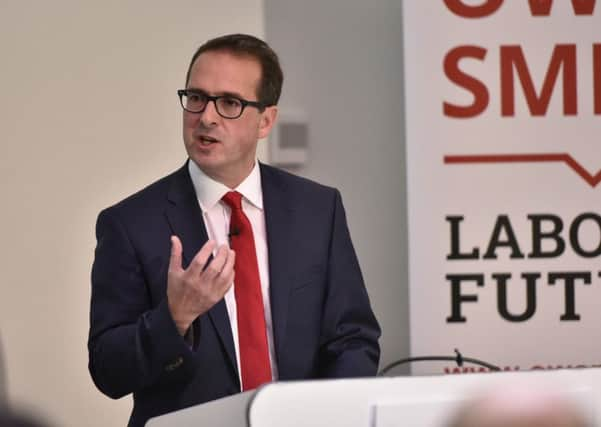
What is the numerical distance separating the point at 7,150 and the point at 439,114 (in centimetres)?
154

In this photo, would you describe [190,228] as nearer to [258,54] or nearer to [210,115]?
[210,115]

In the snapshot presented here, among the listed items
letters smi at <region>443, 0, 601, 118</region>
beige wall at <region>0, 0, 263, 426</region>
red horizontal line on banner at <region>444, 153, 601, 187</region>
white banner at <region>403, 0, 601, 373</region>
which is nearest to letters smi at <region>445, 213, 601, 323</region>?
white banner at <region>403, 0, 601, 373</region>

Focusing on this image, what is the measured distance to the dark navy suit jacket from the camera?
2158 mm

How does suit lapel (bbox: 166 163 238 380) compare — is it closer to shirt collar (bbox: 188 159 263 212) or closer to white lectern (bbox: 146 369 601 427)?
shirt collar (bbox: 188 159 263 212)

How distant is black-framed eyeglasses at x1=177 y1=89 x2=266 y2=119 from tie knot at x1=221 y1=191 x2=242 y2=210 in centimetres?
18

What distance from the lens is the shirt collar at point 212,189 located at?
7.93ft

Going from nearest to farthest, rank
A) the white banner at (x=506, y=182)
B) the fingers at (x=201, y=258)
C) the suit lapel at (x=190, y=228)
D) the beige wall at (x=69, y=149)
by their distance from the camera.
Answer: the fingers at (x=201, y=258), the suit lapel at (x=190, y=228), the beige wall at (x=69, y=149), the white banner at (x=506, y=182)

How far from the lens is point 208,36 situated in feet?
12.5

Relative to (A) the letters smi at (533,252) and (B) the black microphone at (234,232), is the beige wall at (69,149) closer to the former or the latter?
(A) the letters smi at (533,252)

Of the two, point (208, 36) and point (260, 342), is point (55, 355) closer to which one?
point (208, 36)

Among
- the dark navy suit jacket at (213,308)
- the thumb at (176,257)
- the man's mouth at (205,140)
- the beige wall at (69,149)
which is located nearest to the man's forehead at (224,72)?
the man's mouth at (205,140)

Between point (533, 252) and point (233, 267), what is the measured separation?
2.02 m

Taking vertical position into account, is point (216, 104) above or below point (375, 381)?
above

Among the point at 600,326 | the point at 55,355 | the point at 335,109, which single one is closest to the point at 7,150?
the point at 55,355
